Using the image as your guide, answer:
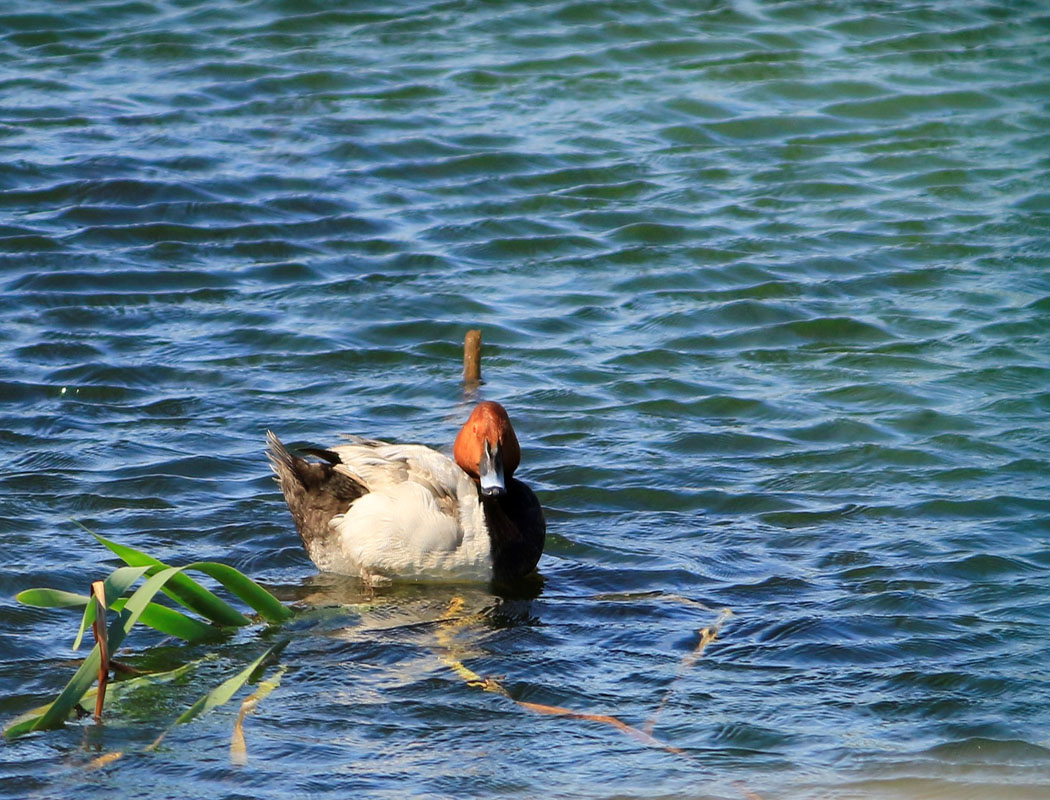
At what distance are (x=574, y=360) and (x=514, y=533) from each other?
2.43 metres

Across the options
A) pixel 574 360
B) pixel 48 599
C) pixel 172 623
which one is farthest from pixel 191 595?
pixel 574 360

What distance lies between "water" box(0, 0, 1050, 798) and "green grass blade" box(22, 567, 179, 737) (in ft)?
0.63

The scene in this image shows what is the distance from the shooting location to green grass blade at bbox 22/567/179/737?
4.43m

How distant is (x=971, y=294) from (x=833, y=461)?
245 centimetres

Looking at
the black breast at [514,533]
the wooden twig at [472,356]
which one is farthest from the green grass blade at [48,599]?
the wooden twig at [472,356]

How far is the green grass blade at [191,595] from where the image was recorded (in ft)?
16.1

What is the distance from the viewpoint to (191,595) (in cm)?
513

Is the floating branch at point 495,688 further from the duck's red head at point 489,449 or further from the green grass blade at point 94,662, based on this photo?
the green grass blade at point 94,662

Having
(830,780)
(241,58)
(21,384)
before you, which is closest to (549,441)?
(21,384)

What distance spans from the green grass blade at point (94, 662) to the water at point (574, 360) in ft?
0.63

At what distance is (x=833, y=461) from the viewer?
24.6ft

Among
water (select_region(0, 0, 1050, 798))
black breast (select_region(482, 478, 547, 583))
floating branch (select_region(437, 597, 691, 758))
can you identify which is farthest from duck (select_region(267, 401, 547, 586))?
floating branch (select_region(437, 597, 691, 758))

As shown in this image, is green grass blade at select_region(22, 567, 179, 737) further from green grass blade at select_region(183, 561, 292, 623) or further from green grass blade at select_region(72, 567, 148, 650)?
green grass blade at select_region(183, 561, 292, 623)

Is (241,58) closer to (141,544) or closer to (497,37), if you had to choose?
(497,37)
